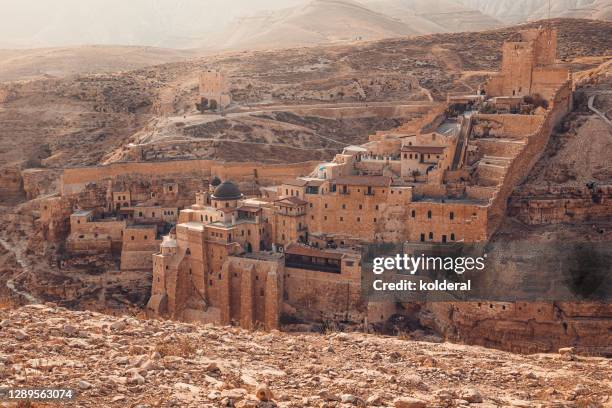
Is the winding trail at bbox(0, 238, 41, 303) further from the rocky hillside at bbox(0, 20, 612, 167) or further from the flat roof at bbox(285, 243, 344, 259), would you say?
the flat roof at bbox(285, 243, 344, 259)

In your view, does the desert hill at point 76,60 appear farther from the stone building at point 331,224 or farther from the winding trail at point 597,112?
the winding trail at point 597,112

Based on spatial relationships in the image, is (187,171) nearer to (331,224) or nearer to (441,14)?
(331,224)

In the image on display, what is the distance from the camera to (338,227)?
29.9 m

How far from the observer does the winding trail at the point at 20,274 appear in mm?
33656

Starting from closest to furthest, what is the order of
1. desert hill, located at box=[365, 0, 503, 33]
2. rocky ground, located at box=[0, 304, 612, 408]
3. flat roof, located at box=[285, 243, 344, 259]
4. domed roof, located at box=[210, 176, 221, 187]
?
rocky ground, located at box=[0, 304, 612, 408] → flat roof, located at box=[285, 243, 344, 259] → domed roof, located at box=[210, 176, 221, 187] → desert hill, located at box=[365, 0, 503, 33]

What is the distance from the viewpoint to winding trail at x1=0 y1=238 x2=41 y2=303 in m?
33.7

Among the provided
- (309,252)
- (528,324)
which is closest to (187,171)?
(309,252)

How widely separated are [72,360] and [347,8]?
125 m

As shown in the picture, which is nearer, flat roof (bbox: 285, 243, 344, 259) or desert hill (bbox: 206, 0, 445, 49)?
flat roof (bbox: 285, 243, 344, 259)

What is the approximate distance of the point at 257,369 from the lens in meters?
10.8

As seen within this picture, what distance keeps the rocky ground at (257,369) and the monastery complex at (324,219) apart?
14.6 metres

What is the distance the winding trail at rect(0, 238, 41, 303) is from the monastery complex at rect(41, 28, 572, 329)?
2.00 m

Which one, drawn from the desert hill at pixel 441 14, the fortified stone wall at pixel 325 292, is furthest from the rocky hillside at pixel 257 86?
the desert hill at pixel 441 14

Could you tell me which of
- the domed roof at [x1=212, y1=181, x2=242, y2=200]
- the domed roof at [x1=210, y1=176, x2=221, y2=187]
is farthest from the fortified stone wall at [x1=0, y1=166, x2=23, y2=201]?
the domed roof at [x1=212, y1=181, x2=242, y2=200]
